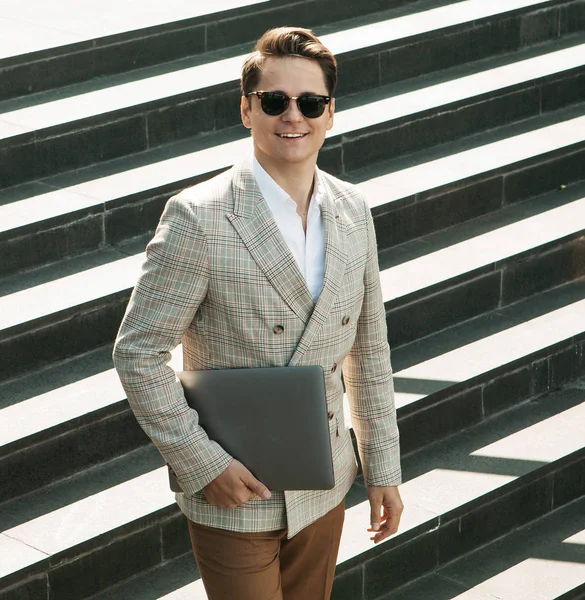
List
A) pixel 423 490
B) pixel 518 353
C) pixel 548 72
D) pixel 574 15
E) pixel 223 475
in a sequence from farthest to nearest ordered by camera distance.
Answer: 1. pixel 574 15
2. pixel 548 72
3. pixel 518 353
4. pixel 423 490
5. pixel 223 475

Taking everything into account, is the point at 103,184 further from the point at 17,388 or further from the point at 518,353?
the point at 518,353

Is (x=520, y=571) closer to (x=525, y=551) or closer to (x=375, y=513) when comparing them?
(x=525, y=551)

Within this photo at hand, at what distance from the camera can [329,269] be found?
2883mm

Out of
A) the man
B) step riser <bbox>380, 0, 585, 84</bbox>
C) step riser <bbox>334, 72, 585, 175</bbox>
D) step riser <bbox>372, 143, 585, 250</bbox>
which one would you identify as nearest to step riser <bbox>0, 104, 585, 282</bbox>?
step riser <bbox>372, 143, 585, 250</bbox>

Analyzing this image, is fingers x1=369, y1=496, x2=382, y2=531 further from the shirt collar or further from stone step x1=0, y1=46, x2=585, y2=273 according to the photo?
stone step x1=0, y1=46, x2=585, y2=273

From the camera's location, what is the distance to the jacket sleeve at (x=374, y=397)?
10.3ft

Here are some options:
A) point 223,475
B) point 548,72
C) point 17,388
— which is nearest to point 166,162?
point 17,388

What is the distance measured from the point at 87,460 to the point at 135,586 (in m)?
0.56

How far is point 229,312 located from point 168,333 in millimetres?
156

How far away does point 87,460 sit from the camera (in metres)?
4.54

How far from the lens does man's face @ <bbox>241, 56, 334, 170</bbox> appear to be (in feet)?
9.08

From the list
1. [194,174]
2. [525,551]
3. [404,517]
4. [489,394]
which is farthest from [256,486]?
[194,174]

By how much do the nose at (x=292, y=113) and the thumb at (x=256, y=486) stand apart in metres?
0.85

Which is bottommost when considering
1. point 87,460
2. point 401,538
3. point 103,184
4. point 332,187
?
point 401,538
